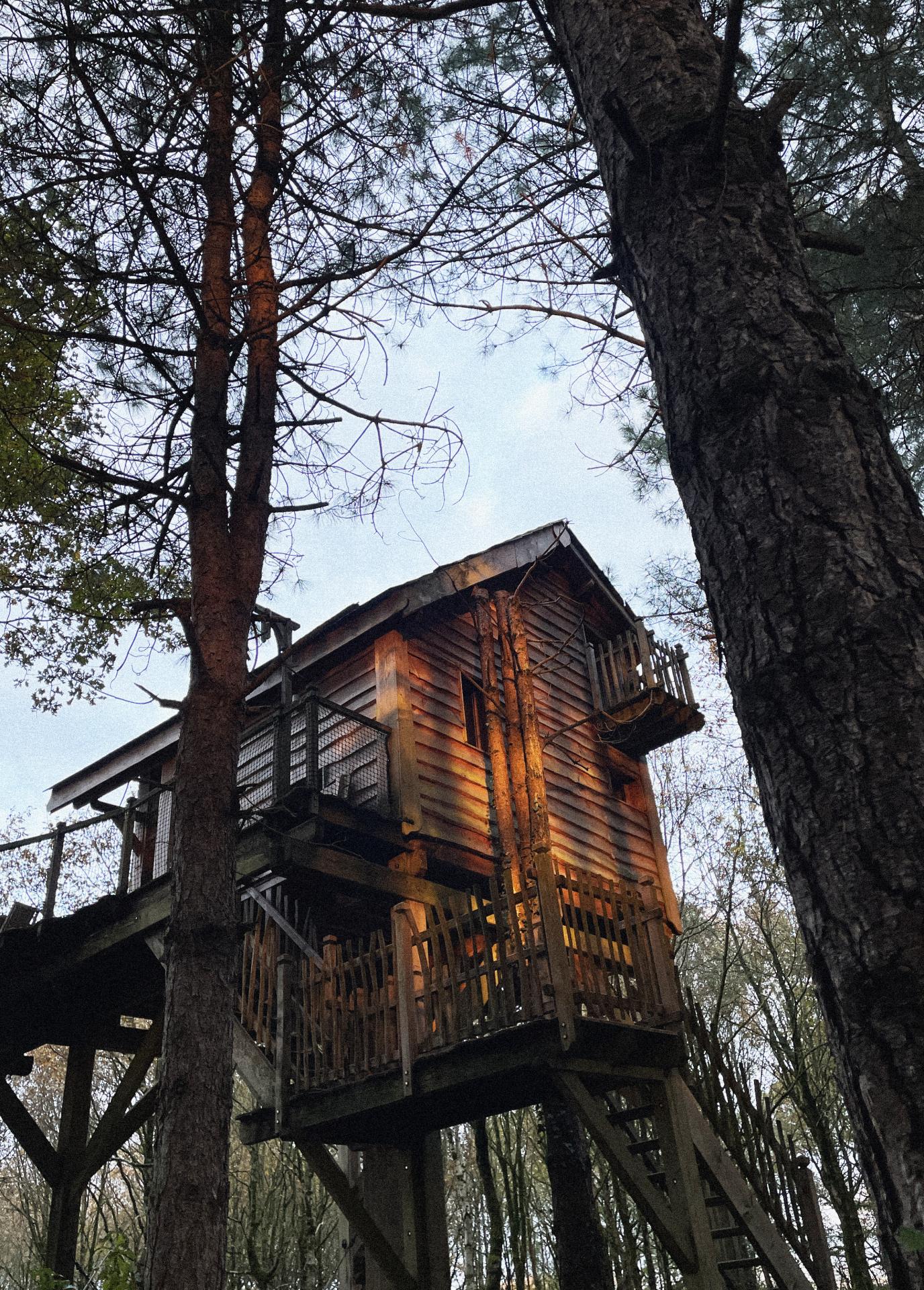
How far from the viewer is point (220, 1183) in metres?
5.05

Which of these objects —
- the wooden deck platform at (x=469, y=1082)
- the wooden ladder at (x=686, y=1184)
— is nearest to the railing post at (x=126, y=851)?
the wooden deck platform at (x=469, y=1082)

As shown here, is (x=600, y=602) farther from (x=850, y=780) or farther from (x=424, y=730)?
(x=850, y=780)

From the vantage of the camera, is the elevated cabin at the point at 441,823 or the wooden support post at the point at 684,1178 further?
the elevated cabin at the point at 441,823

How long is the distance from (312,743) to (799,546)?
8.99 m

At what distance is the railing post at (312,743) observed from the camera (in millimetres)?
10470

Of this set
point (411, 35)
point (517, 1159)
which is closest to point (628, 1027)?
point (411, 35)

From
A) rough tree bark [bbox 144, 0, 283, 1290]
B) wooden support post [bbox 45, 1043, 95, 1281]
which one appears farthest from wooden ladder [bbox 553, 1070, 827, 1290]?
wooden support post [bbox 45, 1043, 95, 1281]

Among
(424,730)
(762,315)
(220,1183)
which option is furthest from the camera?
(424,730)

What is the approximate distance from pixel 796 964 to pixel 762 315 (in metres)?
20.7

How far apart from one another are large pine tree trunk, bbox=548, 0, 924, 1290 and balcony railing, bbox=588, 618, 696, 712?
1210 cm

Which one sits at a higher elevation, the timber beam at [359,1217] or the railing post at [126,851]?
the railing post at [126,851]

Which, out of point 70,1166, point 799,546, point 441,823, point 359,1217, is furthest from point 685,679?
point 799,546

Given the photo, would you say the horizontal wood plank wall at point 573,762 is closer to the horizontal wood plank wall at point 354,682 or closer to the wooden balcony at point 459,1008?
the horizontal wood plank wall at point 354,682

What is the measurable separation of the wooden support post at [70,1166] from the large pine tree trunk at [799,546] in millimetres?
10005
